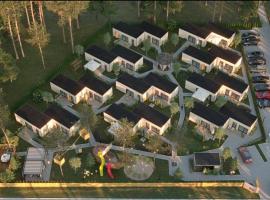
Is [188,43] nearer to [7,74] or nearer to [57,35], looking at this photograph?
[57,35]

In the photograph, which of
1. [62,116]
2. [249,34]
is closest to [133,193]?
[62,116]

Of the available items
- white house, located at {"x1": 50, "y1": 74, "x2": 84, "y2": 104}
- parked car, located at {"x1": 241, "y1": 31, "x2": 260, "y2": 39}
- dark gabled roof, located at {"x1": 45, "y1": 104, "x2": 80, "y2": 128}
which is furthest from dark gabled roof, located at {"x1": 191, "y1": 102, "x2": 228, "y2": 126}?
parked car, located at {"x1": 241, "y1": 31, "x2": 260, "y2": 39}

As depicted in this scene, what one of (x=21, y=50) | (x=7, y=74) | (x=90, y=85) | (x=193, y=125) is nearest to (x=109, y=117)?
(x=90, y=85)

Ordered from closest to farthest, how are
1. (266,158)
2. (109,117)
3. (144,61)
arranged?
(266,158)
(109,117)
(144,61)

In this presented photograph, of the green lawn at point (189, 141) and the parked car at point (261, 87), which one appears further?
the parked car at point (261, 87)

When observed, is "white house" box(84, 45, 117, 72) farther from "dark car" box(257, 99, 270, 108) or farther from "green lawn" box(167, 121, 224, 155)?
"dark car" box(257, 99, 270, 108)

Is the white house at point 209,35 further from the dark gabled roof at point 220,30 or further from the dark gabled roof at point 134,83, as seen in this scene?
the dark gabled roof at point 134,83

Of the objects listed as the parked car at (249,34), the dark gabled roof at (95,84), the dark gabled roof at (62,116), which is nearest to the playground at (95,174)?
the dark gabled roof at (62,116)
